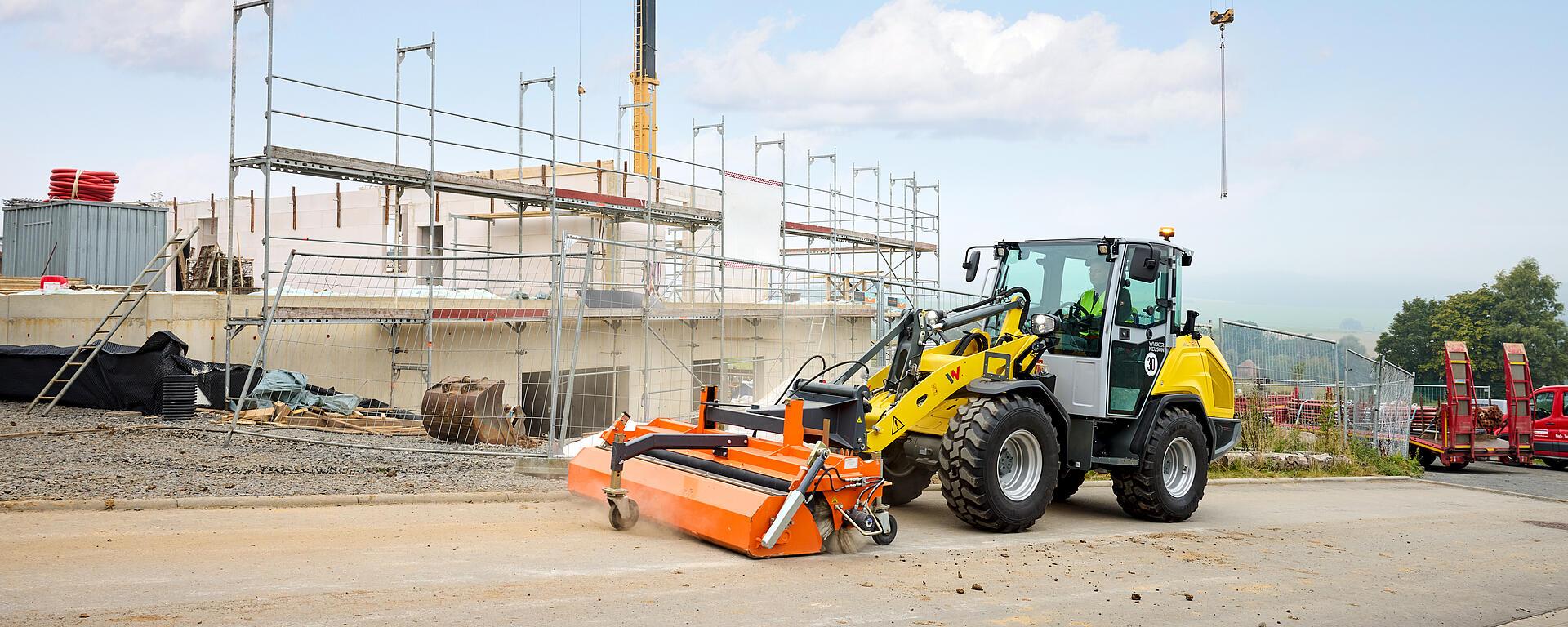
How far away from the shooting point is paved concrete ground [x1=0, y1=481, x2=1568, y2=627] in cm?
536

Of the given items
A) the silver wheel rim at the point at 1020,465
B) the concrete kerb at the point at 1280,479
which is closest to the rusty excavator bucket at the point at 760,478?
the silver wheel rim at the point at 1020,465

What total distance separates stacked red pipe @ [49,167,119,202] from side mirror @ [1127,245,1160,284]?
2315 cm

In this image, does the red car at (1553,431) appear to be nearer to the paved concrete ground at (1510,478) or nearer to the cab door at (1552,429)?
the cab door at (1552,429)

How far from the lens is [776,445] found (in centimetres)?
766

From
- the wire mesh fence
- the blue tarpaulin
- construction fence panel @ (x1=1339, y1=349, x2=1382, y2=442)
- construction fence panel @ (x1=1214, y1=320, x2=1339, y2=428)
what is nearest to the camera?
the blue tarpaulin

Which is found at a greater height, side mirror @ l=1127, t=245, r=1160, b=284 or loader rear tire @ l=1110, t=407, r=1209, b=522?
side mirror @ l=1127, t=245, r=1160, b=284

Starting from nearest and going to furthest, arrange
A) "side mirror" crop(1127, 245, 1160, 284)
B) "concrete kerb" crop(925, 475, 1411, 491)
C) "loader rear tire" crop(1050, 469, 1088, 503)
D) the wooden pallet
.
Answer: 1. "side mirror" crop(1127, 245, 1160, 284)
2. "loader rear tire" crop(1050, 469, 1088, 503)
3. "concrete kerb" crop(925, 475, 1411, 491)
4. the wooden pallet

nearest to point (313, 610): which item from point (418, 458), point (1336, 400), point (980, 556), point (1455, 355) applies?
point (980, 556)

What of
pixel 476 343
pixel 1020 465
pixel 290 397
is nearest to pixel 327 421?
pixel 290 397

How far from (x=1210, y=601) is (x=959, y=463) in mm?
1953

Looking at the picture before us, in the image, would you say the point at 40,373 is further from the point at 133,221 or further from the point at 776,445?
the point at 776,445

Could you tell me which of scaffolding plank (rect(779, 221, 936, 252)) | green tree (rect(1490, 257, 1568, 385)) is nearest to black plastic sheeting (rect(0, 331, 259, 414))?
scaffolding plank (rect(779, 221, 936, 252))

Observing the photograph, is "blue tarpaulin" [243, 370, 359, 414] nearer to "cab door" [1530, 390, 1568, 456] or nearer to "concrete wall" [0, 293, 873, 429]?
"concrete wall" [0, 293, 873, 429]

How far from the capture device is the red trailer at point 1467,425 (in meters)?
20.2
